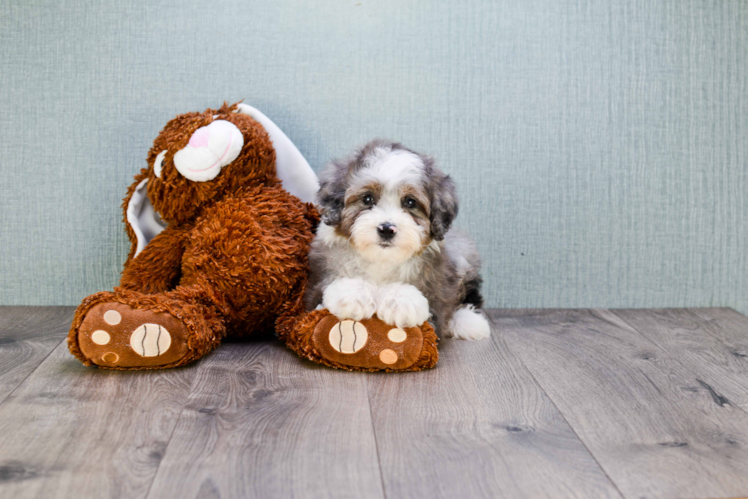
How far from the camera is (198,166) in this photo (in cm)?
186

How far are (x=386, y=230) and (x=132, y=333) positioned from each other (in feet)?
2.22

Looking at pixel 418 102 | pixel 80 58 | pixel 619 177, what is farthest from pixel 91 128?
pixel 619 177

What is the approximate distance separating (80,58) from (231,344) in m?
1.14

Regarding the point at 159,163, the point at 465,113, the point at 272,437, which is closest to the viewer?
the point at 272,437

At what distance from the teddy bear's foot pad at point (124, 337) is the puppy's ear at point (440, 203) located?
28.7 inches

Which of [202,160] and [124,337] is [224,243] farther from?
[124,337]

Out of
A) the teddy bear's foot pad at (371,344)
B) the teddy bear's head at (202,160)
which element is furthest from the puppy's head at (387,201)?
the teddy bear's head at (202,160)

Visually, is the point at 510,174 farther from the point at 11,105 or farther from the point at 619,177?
the point at 11,105

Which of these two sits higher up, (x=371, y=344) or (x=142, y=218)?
(x=142, y=218)

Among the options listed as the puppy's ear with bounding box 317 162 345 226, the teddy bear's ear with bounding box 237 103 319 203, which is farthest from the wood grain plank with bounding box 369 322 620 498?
the teddy bear's ear with bounding box 237 103 319 203

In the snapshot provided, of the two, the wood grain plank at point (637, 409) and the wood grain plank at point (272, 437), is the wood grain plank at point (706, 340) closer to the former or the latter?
the wood grain plank at point (637, 409)

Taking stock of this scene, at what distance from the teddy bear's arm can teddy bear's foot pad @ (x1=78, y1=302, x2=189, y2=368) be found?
0.35m

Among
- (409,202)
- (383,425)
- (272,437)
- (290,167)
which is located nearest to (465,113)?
(290,167)

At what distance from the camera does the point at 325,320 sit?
170 cm
